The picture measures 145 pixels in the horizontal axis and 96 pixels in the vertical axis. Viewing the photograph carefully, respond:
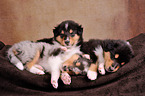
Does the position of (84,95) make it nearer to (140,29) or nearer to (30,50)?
(30,50)

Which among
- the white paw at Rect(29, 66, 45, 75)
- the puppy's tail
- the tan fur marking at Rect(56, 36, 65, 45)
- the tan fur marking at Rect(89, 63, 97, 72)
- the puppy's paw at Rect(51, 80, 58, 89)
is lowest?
the white paw at Rect(29, 66, 45, 75)

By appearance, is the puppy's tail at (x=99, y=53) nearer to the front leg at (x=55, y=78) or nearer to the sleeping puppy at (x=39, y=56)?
the sleeping puppy at (x=39, y=56)

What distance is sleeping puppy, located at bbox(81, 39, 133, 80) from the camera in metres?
1.47

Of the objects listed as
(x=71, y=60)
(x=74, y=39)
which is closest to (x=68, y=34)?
(x=74, y=39)

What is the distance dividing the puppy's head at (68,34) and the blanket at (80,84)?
0.56 meters

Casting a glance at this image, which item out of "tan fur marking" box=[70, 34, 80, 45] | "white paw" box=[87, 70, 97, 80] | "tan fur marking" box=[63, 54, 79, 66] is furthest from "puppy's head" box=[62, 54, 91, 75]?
"tan fur marking" box=[70, 34, 80, 45]

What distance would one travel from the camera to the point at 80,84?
1389 millimetres

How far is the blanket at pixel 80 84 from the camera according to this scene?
132cm

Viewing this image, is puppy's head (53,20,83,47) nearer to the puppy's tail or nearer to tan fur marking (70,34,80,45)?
tan fur marking (70,34,80,45)

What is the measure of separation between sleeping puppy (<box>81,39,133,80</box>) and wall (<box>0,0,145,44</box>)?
57.2 inches

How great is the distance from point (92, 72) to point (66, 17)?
1.87 meters

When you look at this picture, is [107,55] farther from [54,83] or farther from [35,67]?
[35,67]

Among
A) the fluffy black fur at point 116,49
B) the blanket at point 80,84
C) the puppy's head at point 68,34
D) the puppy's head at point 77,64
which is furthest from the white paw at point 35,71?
the fluffy black fur at point 116,49

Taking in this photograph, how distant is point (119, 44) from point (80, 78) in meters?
0.63
